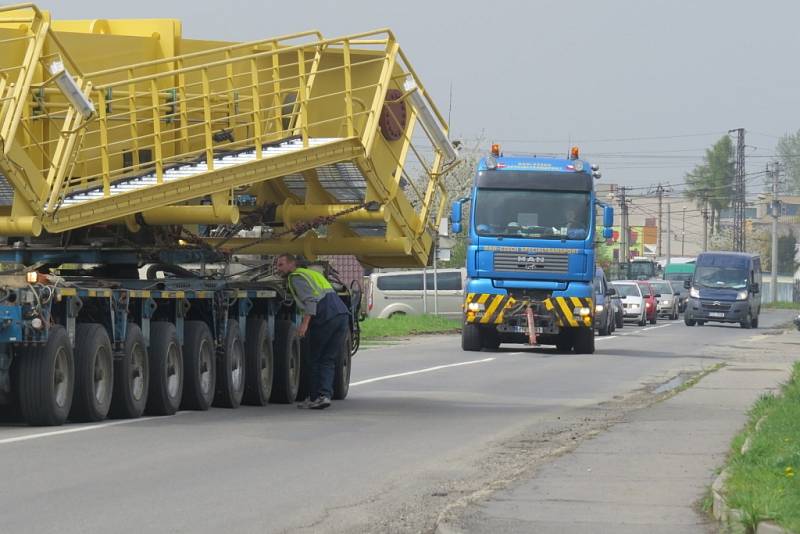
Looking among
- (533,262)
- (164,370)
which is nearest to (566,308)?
(533,262)

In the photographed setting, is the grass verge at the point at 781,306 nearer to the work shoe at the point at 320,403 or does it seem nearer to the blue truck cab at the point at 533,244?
the blue truck cab at the point at 533,244

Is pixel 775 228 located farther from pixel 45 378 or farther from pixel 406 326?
pixel 45 378

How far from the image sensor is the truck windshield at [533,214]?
111ft

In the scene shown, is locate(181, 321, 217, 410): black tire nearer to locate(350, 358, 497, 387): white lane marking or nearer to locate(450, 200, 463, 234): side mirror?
locate(350, 358, 497, 387): white lane marking

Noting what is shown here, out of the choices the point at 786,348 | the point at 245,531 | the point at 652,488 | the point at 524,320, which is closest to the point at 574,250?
the point at 524,320

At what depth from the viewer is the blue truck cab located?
34.0 m

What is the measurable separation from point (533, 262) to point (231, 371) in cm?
1650

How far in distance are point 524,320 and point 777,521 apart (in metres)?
25.7

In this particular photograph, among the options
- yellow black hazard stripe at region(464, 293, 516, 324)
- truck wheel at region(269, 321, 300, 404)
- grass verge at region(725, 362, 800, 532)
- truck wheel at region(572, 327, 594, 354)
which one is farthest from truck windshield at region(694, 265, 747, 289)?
grass verge at region(725, 362, 800, 532)

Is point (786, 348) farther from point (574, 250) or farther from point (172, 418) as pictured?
point (172, 418)

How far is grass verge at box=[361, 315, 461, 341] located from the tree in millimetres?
130672

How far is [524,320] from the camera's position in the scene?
113 feet

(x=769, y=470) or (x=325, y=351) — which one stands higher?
(x=325, y=351)

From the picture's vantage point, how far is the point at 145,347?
16.5 metres
